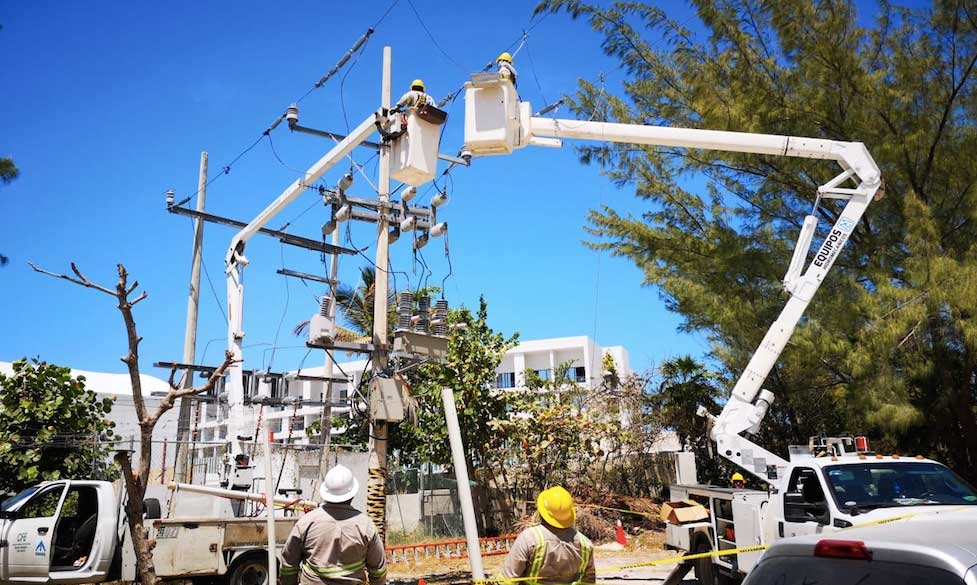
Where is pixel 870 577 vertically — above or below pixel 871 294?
below

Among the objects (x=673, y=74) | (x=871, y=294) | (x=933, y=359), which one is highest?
(x=673, y=74)

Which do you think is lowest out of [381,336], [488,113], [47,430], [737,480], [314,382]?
[737,480]

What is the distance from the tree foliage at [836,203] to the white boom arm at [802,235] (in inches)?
73.7

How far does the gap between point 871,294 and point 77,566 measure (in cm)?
1385

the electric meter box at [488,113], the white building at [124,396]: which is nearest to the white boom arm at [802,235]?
the electric meter box at [488,113]

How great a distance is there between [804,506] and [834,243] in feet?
19.8

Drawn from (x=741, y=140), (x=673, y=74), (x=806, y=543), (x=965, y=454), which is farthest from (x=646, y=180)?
(x=806, y=543)

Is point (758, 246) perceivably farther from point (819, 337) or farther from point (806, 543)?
point (806, 543)

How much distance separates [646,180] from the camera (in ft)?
57.9

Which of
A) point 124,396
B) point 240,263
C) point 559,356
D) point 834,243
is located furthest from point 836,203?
point 559,356

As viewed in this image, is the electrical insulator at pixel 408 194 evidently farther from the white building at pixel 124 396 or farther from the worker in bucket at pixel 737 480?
the white building at pixel 124 396

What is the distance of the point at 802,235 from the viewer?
40.7ft

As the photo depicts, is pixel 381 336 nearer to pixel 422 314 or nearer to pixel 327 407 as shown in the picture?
pixel 422 314

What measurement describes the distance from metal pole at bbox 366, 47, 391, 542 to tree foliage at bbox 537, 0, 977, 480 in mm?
4084
